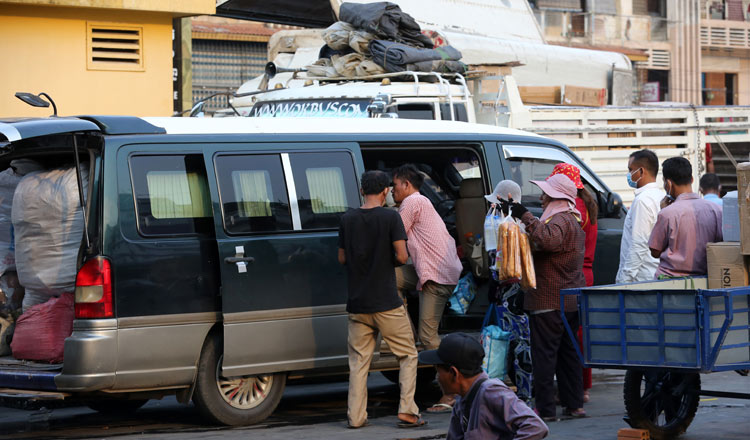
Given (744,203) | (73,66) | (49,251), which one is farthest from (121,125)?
(73,66)

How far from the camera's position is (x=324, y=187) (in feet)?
26.7

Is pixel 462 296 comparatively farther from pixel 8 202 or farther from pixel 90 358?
pixel 8 202

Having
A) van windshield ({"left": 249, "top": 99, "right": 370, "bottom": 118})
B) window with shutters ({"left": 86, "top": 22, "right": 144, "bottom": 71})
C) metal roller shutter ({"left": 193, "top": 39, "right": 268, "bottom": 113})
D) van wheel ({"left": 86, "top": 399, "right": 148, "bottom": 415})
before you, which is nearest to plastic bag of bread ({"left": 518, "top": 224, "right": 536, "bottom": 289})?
van wheel ({"left": 86, "top": 399, "right": 148, "bottom": 415})

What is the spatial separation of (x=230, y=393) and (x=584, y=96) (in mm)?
9952

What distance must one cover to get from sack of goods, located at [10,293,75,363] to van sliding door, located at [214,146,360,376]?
3.26 ft

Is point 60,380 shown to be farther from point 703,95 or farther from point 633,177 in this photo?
point 703,95

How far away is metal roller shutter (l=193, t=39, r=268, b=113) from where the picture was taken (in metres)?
25.8

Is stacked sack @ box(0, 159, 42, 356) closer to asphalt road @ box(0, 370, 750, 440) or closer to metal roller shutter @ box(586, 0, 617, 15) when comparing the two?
asphalt road @ box(0, 370, 750, 440)

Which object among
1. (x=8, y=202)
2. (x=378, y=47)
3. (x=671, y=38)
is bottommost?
(x=8, y=202)

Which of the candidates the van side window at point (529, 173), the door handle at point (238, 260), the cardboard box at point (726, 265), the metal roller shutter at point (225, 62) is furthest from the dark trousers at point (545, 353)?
the metal roller shutter at point (225, 62)

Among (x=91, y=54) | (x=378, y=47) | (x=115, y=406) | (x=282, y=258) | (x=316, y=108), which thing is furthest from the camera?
(x=91, y=54)

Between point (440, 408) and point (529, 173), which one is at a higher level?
point (529, 173)

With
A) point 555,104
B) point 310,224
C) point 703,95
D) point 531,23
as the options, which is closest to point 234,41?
point 531,23

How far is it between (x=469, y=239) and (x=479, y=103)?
4856mm
